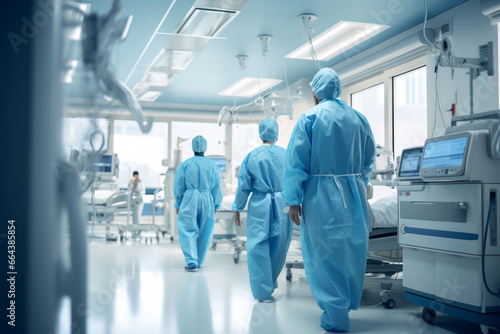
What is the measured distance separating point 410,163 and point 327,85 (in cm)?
81

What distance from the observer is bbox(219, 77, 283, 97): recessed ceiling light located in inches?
312

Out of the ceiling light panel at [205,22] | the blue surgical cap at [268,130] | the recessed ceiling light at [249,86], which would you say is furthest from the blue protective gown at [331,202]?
the recessed ceiling light at [249,86]

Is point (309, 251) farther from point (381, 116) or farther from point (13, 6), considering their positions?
point (381, 116)

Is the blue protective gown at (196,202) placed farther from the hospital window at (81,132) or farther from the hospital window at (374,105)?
the hospital window at (81,132)

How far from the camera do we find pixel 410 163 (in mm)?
3029

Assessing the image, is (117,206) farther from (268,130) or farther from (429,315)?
(429,315)

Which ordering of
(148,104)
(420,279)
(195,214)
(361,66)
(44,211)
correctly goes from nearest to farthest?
1. (44,211)
2. (420,279)
3. (195,214)
4. (361,66)
5. (148,104)

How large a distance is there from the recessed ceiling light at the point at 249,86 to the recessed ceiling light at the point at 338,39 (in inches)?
56.8

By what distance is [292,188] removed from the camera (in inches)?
103

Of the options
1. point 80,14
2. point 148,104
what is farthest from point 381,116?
point 80,14

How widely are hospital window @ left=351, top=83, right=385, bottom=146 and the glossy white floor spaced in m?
2.69

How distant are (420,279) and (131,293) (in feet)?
7.11

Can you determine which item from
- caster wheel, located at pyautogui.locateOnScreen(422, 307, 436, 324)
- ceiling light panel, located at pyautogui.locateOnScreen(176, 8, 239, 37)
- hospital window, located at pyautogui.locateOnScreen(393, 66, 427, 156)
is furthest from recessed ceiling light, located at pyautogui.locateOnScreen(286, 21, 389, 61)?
caster wheel, located at pyautogui.locateOnScreen(422, 307, 436, 324)

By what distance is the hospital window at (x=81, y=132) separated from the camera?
30.6 inches
